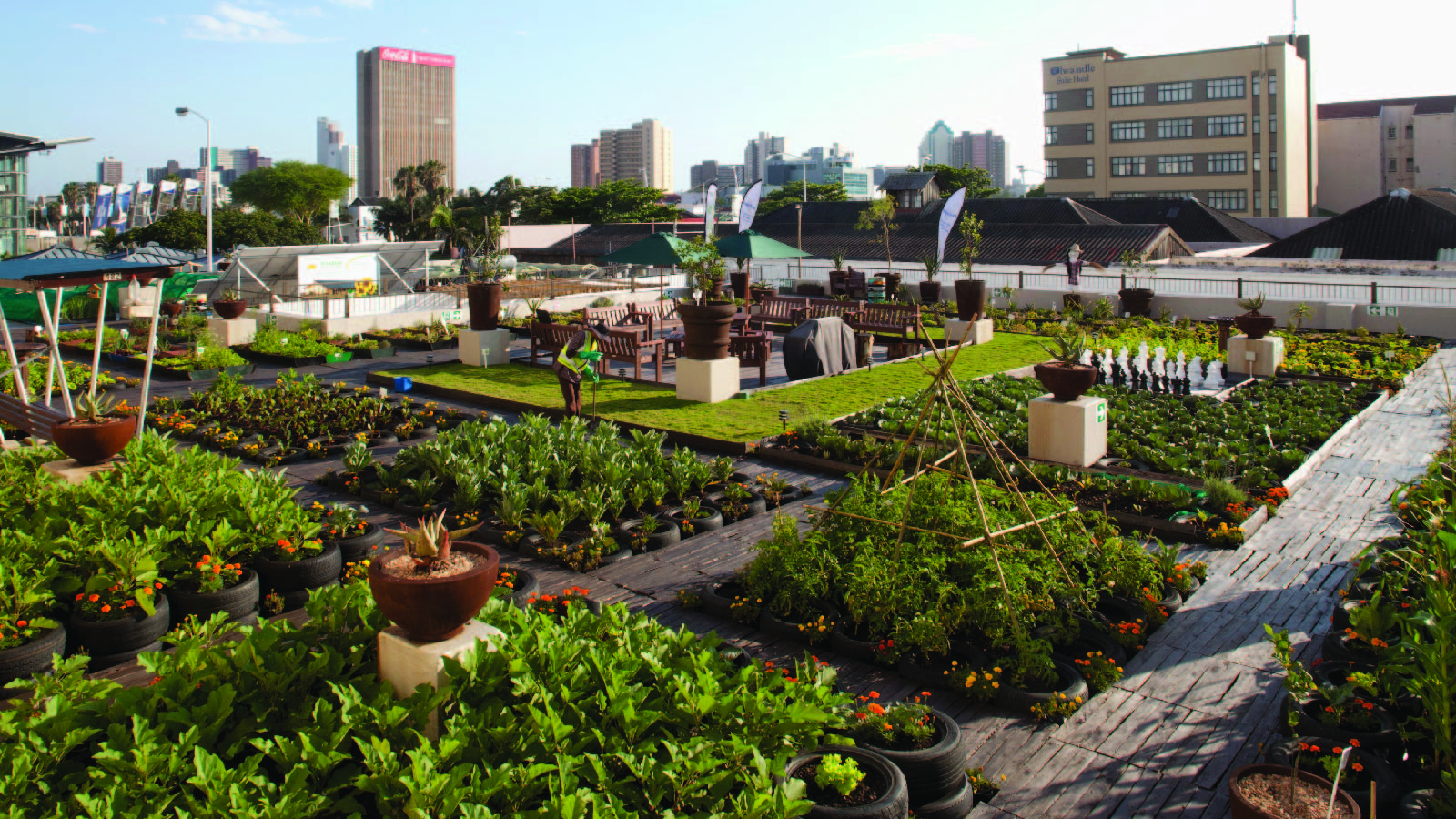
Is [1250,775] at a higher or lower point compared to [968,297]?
lower

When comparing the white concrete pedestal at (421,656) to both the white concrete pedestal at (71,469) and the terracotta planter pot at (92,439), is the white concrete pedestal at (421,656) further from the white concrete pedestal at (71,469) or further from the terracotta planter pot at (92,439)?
the terracotta planter pot at (92,439)

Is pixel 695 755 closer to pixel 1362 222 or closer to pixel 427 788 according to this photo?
pixel 427 788

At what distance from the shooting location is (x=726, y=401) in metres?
13.5

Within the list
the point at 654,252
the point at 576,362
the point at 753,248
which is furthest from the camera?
the point at 753,248

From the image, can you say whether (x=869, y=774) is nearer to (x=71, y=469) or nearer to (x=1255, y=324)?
(x=71, y=469)

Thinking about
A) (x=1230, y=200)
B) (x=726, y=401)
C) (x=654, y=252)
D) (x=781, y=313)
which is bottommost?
(x=726, y=401)

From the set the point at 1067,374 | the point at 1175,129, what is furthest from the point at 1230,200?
the point at 1067,374

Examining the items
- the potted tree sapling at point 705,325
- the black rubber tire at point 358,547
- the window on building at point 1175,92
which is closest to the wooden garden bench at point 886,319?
the potted tree sapling at point 705,325

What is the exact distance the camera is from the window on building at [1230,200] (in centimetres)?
7588

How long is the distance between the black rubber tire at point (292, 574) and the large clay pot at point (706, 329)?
7.03 meters

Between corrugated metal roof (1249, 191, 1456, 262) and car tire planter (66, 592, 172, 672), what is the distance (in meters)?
44.1

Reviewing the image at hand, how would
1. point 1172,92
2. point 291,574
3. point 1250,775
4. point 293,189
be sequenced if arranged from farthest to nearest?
point 293,189 → point 1172,92 → point 291,574 → point 1250,775

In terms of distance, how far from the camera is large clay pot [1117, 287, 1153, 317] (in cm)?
2298

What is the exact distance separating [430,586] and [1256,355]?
1458 centimetres
